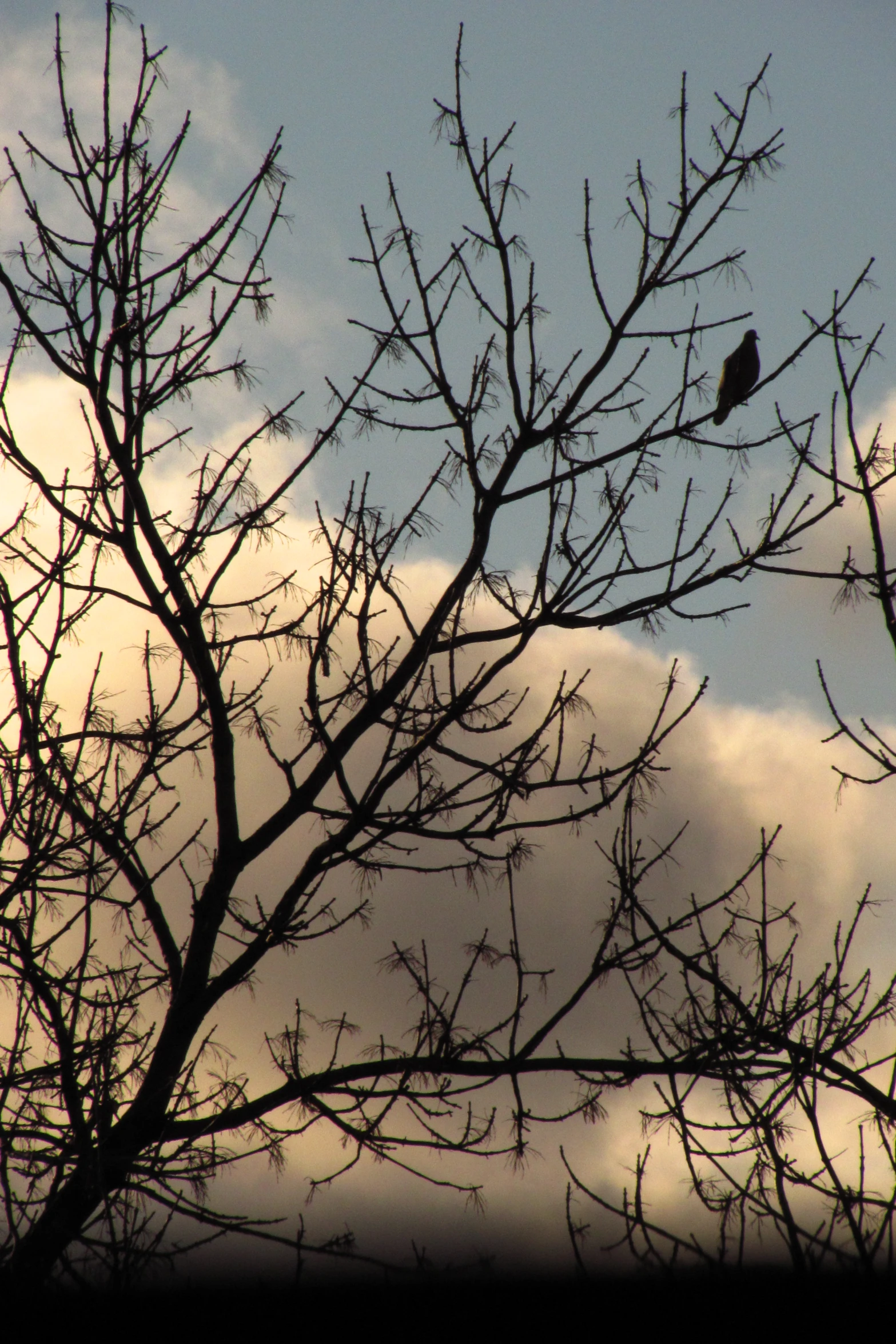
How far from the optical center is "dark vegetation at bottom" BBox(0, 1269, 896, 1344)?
2.63 m

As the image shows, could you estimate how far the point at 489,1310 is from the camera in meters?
2.90

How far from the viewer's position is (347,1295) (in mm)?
3109

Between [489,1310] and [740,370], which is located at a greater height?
[740,370]

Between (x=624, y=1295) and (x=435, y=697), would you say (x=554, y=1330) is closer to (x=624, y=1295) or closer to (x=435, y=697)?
(x=624, y=1295)

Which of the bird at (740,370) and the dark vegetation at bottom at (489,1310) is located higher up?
the bird at (740,370)

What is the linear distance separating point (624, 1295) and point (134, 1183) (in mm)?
1618

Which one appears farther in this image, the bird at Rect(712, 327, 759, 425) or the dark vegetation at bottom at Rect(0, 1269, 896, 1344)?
the bird at Rect(712, 327, 759, 425)

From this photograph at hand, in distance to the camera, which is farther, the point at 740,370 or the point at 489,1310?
the point at 740,370

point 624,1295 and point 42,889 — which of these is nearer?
point 624,1295

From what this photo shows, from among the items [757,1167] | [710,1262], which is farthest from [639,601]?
[710,1262]

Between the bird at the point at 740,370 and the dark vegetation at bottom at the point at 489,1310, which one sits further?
the bird at the point at 740,370

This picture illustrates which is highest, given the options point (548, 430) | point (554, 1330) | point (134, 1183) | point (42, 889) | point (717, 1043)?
point (548, 430)

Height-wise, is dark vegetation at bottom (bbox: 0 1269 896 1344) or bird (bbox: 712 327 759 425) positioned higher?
bird (bbox: 712 327 759 425)

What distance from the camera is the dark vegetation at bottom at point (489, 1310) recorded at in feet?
8.64
